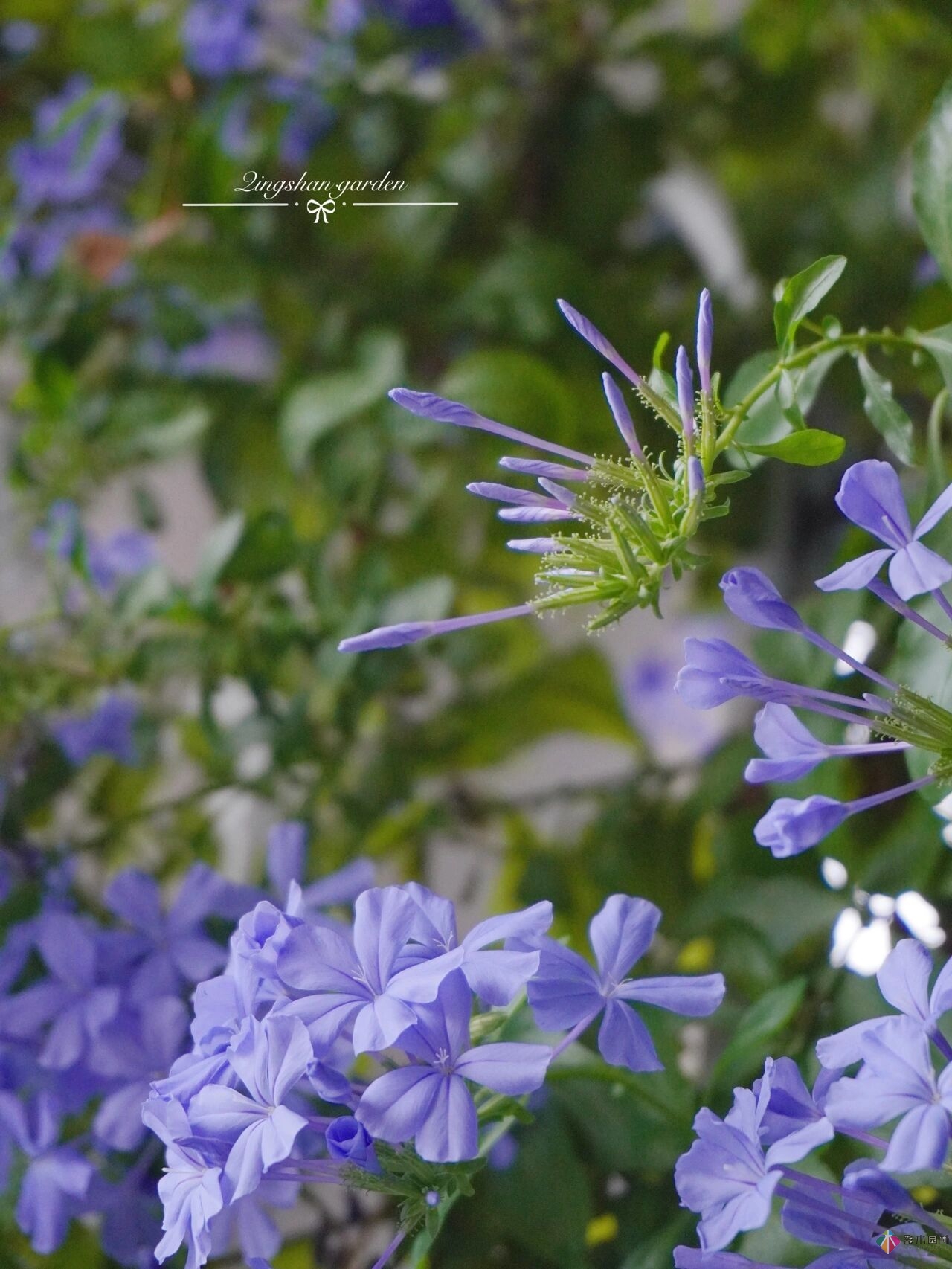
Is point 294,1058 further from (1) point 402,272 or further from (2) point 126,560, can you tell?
(1) point 402,272

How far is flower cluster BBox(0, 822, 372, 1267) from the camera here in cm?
35

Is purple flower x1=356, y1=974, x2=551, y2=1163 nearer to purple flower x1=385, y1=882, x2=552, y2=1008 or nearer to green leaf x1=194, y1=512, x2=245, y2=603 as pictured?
purple flower x1=385, y1=882, x2=552, y2=1008

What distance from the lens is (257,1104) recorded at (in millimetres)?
237

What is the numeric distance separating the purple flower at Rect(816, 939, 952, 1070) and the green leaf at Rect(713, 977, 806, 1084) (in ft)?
0.28

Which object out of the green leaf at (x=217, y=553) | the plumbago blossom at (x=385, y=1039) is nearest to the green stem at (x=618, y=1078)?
the plumbago blossom at (x=385, y=1039)

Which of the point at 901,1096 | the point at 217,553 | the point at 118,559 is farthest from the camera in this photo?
the point at 118,559

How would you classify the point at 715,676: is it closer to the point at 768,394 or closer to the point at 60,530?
the point at 768,394

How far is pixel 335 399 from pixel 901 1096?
40 cm

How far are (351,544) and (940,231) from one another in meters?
0.40

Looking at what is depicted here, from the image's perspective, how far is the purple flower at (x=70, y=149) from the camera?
24.4 inches

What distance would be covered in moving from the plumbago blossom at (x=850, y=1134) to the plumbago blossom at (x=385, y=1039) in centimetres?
3

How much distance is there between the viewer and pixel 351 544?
67 centimetres

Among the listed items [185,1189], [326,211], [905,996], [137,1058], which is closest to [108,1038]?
[137,1058]

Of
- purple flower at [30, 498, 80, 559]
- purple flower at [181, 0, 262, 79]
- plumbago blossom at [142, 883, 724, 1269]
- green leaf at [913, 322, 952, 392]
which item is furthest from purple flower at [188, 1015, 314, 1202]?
purple flower at [181, 0, 262, 79]
